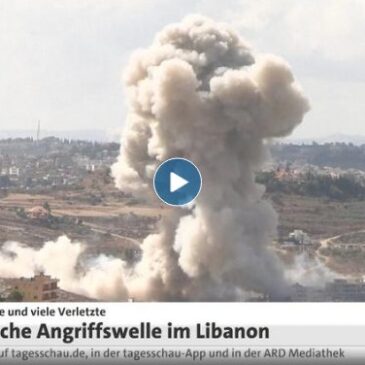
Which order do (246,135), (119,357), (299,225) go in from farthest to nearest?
(246,135), (299,225), (119,357)

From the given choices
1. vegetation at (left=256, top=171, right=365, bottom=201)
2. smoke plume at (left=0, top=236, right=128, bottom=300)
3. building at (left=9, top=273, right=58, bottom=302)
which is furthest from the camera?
vegetation at (left=256, top=171, right=365, bottom=201)

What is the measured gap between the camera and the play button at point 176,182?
8.67 meters

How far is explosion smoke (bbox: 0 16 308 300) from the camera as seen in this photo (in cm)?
990

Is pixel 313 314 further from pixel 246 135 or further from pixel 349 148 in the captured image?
pixel 246 135

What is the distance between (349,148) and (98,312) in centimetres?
274

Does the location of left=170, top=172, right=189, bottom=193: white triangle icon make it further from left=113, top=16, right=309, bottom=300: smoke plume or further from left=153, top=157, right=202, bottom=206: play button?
left=113, top=16, right=309, bottom=300: smoke plume

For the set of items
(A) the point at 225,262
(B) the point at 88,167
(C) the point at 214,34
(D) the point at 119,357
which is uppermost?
(C) the point at 214,34

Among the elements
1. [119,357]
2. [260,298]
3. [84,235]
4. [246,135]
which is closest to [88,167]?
[84,235]

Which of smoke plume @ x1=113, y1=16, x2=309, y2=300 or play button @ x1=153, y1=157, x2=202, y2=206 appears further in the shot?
smoke plume @ x1=113, y1=16, x2=309, y2=300

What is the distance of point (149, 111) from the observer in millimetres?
10781

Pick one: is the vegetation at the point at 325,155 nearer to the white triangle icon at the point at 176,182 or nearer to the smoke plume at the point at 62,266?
the white triangle icon at the point at 176,182

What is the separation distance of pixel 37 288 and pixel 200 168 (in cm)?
184

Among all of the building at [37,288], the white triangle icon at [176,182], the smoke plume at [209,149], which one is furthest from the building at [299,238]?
the building at [37,288]

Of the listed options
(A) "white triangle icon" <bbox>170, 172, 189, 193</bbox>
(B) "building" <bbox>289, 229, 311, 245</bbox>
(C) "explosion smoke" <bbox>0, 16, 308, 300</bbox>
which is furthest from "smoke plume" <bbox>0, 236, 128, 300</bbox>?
(B) "building" <bbox>289, 229, 311, 245</bbox>
